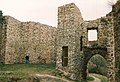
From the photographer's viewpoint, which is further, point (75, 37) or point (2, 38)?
point (2, 38)

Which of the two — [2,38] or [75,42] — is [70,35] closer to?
[75,42]

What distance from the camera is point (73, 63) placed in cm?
1841

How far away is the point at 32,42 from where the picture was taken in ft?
87.0

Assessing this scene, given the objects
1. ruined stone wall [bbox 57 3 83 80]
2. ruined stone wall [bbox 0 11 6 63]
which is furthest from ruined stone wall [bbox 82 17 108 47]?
ruined stone wall [bbox 0 11 6 63]

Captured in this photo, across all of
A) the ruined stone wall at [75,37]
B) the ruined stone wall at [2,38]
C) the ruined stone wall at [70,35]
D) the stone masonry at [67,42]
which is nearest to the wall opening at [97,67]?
the stone masonry at [67,42]

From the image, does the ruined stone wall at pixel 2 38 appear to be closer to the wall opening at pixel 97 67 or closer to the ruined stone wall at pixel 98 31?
the ruined stone wall at pixel 98 31

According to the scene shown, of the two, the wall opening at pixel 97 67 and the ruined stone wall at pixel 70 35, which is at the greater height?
the ruined stone wall at pixel 70 35

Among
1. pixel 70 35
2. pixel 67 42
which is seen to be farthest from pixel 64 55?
pixel 70 35

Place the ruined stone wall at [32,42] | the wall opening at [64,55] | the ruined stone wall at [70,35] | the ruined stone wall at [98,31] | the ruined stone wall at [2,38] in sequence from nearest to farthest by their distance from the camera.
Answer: the ruined stone wall at [70,35] → the wall opening at [64,55] → the ruined stone wall at [98,31] → the ruined stone wall at [2,38] → the ruined stone wall at [32,42]

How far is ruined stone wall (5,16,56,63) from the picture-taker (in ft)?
83.8

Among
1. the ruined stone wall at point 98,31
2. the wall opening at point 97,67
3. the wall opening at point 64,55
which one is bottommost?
the wall opening at point 97,67

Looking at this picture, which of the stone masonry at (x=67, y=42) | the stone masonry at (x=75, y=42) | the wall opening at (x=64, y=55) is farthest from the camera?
the wall opening at (x=64, y=55)

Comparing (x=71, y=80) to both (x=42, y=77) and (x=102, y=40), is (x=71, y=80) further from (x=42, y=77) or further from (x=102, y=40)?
(x=102, y=40)

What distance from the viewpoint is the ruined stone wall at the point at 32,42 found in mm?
25531
